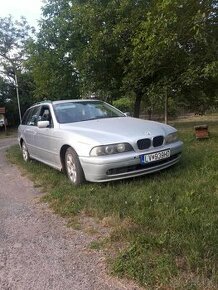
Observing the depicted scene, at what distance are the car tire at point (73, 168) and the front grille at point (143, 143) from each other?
1.02 metres

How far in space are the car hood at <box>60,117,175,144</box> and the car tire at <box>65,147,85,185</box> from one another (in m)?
0.37

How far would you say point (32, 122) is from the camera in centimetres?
909

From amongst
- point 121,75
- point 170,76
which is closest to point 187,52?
point 170,76

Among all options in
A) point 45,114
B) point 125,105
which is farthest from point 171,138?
point 125,105

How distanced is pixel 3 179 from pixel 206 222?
519 cm

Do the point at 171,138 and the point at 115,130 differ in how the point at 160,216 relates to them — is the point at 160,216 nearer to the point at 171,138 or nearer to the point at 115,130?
the point at 115,130

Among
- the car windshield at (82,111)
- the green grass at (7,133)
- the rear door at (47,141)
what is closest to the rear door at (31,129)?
the rear door at (47,141)

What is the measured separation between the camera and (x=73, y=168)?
253 inches

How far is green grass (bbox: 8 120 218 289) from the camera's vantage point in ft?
10.4

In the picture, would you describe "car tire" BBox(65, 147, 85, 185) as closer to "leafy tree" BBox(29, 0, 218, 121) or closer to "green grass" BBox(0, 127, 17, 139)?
"leafy tree" BBox(29, 0, 218, 121)

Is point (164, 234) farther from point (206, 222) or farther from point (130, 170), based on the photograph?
point (130, 170)

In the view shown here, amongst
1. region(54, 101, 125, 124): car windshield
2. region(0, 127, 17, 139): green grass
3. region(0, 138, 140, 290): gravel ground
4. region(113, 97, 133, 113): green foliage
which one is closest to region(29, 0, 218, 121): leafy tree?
region(54, 101, 125, 124): car windshield

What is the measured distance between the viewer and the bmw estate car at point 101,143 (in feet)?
19.5

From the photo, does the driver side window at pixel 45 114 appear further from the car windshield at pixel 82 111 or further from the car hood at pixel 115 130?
the car hood at pixel 115 130
